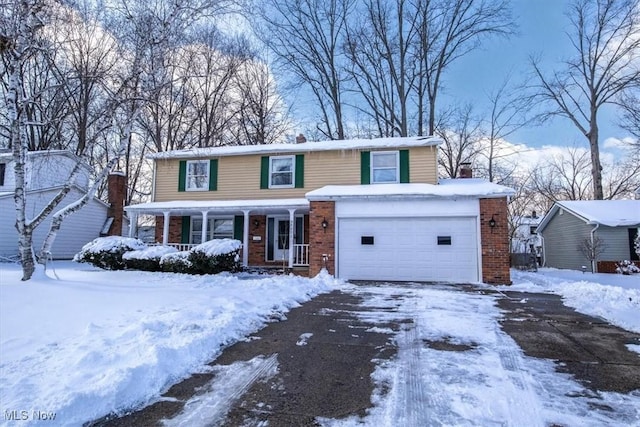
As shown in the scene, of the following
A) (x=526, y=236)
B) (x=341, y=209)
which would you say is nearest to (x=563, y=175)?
(x=526, y=236)

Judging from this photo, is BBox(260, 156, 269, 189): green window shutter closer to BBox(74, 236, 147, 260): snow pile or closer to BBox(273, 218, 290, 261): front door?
BBox(273, 218, 290, 261): front door

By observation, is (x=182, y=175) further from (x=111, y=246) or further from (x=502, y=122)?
(x=502, y=122)

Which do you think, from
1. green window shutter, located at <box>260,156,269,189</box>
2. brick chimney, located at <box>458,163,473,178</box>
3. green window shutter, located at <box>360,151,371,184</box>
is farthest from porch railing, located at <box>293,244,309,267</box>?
brick chimney, located at <box>458,163,473,178</box>

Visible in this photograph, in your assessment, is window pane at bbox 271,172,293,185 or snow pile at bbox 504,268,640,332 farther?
window pane at bbox 271,172,293,185

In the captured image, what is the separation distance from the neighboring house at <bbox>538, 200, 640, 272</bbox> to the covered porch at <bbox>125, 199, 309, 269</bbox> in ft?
42.5

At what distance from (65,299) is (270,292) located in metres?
3.43

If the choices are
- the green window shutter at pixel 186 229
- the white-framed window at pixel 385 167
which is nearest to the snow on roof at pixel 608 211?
the white-framed window at pixel 385 167

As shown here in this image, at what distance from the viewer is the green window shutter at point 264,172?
14422mm

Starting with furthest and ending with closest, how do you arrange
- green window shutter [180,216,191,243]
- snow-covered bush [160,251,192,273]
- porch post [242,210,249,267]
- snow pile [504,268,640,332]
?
green window shutter [180,216,191,243] < porch post [242,210,249,267] < snow-covered bush [160,251,192,273] < snow pile [504,268,640,332]

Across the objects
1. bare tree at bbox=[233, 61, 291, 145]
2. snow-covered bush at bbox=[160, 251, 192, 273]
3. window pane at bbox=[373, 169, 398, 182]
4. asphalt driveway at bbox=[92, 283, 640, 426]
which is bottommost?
asphalt driveway at bbox=[92, 283, 640, 426]

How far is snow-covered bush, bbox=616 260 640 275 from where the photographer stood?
49.0 feet

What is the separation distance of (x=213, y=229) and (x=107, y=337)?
11189 millimetres

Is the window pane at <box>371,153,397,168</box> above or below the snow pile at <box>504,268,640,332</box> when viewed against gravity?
above

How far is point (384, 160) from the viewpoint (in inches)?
531
